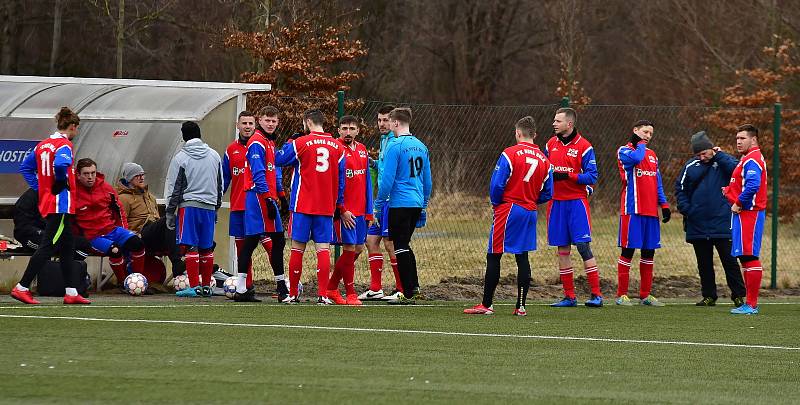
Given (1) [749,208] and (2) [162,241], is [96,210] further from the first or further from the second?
(1) [749,208]

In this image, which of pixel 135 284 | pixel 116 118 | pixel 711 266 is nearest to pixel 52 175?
pixel 135 284

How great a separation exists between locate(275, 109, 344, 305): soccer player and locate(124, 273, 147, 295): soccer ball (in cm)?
231

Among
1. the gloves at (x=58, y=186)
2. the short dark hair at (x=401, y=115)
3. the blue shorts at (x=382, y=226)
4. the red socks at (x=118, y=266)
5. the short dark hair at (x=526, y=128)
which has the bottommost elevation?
the red socks at (x=118, y=266)

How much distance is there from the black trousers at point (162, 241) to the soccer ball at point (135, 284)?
1.64 ft

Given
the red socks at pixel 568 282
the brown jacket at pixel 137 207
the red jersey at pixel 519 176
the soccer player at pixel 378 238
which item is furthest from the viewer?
the brown jacket at pixel 137 207

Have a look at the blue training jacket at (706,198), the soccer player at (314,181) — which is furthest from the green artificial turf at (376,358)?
the blue training jacket at (706,198)

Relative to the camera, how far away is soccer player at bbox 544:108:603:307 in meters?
14.4

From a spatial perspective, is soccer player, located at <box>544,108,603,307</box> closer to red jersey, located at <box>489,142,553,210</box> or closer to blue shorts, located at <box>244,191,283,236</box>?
red jersey, located at <box>489,142,553,210</box>

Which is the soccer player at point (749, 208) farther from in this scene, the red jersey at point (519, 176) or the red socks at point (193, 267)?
the red socks at point (193, 267)

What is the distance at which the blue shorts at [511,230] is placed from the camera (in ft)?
42.7

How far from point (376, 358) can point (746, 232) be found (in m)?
5.72

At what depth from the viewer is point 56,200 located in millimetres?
13070

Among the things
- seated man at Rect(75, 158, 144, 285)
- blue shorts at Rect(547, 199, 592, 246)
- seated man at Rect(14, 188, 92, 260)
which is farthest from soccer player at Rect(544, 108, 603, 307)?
seated man at Rect(14, 188, 92, 260)

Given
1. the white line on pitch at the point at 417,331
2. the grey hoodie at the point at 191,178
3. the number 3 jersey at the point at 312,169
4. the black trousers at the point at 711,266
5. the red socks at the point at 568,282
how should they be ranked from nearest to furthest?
the white line on pitch at the point at 417,331, the number 3 jersey at the point at 312,169, the red socks at the point at 568,282, the grey hoodie at the point at 191,178, the black trousers at the point at 711,266
